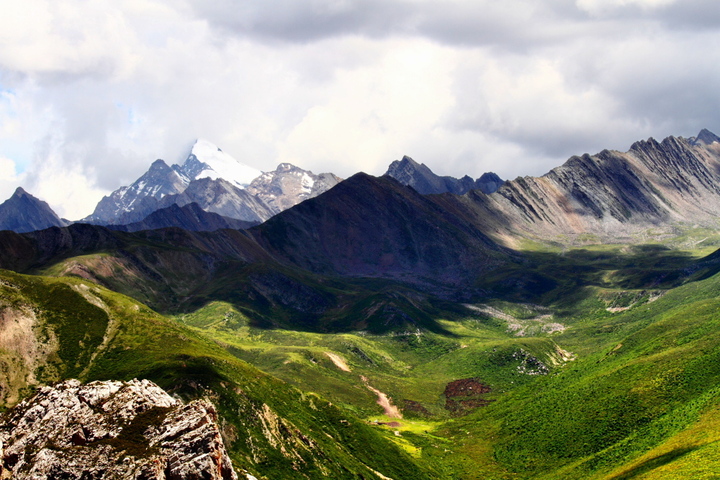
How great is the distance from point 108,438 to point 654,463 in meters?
108

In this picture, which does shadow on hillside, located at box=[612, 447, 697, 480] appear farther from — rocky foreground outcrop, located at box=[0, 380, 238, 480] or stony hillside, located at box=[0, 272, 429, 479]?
rocky foreground outcrop, located at box=[0, 380, 238, 480]

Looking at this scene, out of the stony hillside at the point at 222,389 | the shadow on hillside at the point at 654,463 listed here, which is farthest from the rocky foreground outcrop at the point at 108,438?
the shadow on hillside at the point at 654,463

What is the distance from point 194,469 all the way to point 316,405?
12595 centimetres

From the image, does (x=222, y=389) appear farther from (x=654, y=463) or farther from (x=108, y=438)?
(x=654, y=463)

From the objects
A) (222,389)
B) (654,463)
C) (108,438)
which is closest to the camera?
(108,438)

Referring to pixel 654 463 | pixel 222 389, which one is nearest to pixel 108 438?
pixel 222 389

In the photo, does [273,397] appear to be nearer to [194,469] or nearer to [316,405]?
[316,405]

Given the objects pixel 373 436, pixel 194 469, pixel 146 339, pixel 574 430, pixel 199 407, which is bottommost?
pixel 574 430

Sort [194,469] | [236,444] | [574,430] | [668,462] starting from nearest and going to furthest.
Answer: [194,469] → [668,462] → [236,444] → [574,430]

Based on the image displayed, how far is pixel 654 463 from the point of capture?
12419 cm

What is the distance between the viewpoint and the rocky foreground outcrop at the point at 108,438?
217ft

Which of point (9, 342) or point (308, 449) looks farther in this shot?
point (9, 342)

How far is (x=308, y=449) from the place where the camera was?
503 feet

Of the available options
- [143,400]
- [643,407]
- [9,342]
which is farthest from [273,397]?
[643,407]
